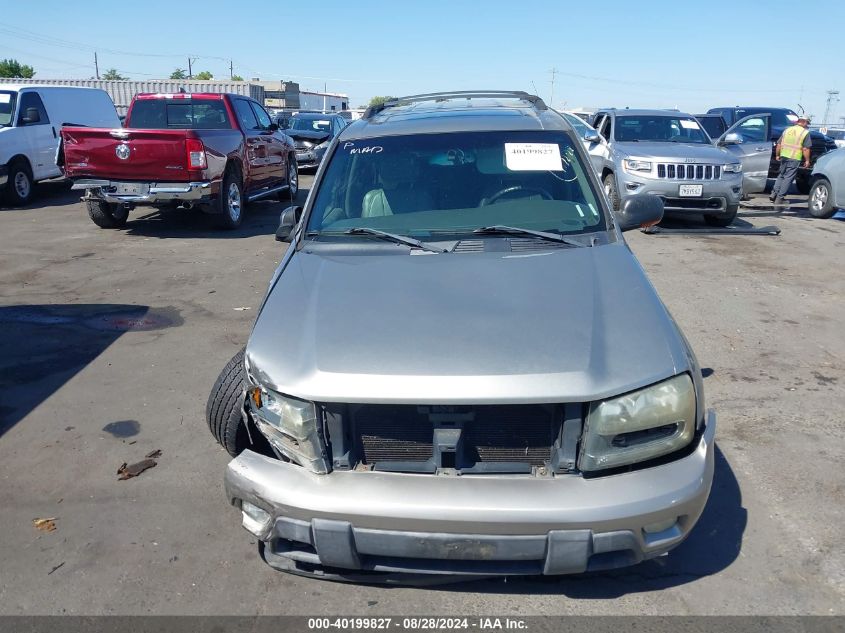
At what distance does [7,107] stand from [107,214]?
455 cm

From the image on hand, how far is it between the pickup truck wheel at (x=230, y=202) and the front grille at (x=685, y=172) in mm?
6446

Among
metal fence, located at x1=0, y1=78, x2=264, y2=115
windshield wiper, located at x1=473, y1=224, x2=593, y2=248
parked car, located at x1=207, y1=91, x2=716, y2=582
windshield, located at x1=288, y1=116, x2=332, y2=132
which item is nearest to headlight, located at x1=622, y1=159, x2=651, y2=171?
windshield wiper, located at x1=473, y1=224, x2=593, y2=248

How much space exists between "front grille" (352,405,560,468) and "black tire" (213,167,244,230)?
27.9 ft

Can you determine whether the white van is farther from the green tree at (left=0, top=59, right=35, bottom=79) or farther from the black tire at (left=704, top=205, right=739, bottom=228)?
the green tree at (left=0, top=59, right=35, bottom=79)

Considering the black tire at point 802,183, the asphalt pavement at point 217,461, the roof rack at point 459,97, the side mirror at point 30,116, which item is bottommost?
the black tire at point 802,183

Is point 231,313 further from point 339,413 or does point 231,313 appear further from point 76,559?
point 339,413

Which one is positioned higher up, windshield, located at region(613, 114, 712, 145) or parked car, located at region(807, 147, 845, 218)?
windshield, located at region(613, 114, 712, 145)

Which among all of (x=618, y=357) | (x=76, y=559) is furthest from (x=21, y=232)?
(x=618, y=357)

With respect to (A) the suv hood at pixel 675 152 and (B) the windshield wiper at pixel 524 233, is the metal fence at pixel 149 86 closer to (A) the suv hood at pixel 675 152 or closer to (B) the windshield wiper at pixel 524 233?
(A) the suv hood at pixel 675 152

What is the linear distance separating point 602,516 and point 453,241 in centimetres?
166

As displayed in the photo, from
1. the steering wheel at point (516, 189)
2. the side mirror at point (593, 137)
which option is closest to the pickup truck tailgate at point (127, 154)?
the side mirror at point (593, 137)

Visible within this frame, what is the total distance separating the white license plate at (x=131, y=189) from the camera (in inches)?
388

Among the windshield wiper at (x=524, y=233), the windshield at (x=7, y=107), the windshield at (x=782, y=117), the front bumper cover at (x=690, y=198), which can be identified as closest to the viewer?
the windshield wiper at (x=524, y=233)

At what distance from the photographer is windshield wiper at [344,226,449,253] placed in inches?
137
